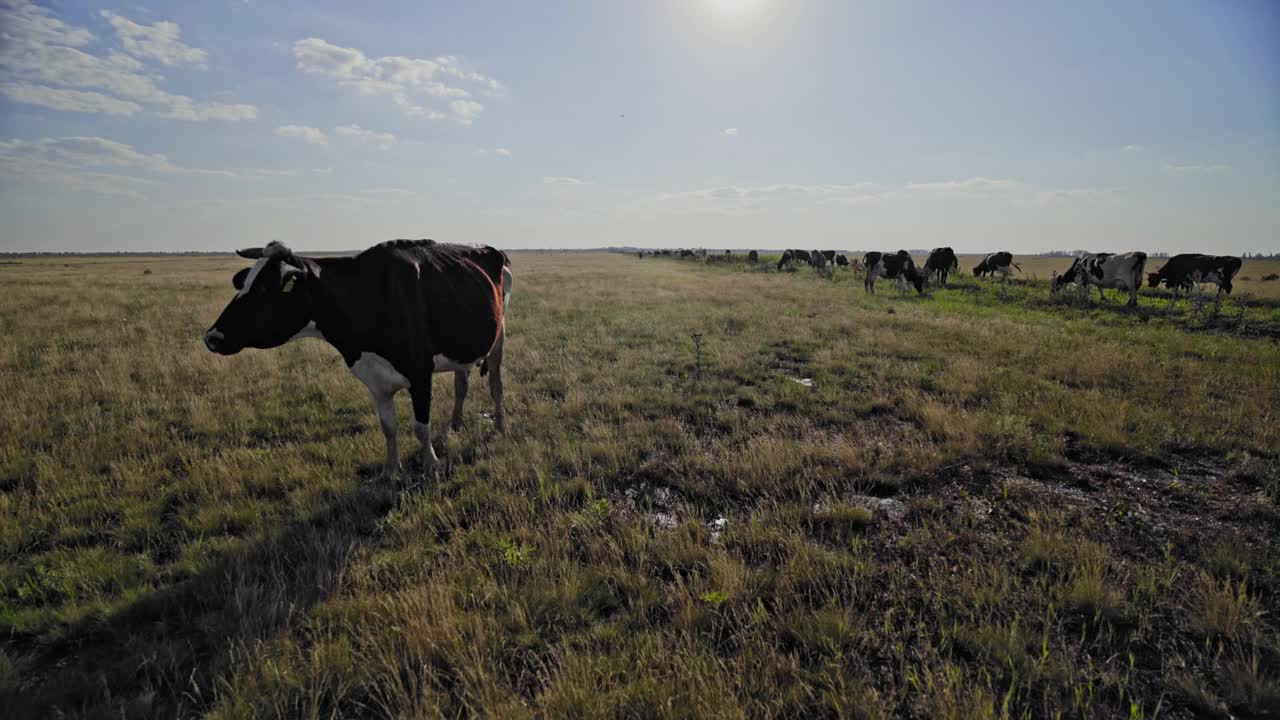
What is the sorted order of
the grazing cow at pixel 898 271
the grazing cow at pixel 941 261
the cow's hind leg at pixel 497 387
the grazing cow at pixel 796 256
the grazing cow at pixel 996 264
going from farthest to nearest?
the grazing cow at pixel 796 256
the grazing cow at pixel 996 264
the grazing cow at pixel 941 261
the grazing cow at pixel 898 271
the cow's hind leg at pixel 497 387

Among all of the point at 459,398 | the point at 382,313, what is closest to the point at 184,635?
the point at 382,313

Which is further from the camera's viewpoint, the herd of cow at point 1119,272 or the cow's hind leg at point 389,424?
the herd of cow at point 1119,272

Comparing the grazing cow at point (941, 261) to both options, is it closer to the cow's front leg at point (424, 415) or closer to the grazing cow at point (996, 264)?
the grazing cow at point (996, 264)

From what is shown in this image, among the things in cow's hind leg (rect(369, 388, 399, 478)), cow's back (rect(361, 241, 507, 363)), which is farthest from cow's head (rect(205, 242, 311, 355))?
cow's hind leg (rect(369, 388, 399, 478))

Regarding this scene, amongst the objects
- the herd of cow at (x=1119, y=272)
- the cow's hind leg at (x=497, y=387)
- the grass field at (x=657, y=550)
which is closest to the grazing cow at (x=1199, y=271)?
the herd of cow at (x=1119, y=272)

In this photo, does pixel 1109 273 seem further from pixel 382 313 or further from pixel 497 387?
pixel 382 313

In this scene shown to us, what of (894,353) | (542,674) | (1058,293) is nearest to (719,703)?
(542,674)

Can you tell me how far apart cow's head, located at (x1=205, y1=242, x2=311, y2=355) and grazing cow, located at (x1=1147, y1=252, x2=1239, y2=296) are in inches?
1240

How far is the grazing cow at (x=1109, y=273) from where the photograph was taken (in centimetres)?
1983

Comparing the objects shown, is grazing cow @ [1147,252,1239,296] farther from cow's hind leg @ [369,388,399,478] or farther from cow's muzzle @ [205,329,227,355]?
cow's muzzle @ [205,329,227,355]

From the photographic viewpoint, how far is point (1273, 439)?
232 inches

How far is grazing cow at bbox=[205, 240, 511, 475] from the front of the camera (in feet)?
13.8

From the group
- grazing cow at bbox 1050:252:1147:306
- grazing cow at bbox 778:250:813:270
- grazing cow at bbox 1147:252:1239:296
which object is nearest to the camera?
grazing cow at bbox 1050:252:1147:306

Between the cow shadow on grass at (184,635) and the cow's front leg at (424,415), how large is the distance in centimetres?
→ 113
